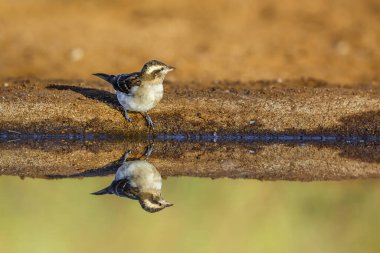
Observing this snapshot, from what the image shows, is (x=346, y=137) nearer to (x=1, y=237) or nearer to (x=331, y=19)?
(x=1, y=237)

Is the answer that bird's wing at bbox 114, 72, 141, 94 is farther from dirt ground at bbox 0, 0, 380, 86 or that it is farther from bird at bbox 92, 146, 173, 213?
dirt ground at bbox 0, 0, 380, 86

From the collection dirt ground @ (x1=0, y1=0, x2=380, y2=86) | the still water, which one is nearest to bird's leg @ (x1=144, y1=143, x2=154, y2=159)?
the still water

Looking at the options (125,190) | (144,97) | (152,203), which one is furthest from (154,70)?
(152,203)

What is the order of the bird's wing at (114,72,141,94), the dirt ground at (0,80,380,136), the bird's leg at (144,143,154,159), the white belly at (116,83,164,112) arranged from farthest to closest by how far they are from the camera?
1. the dirt ground at (0,80,380,136)
2. the bird's wing at (114,72,141,94)
3. the white belly at (116,83,164,112)
4. the bird's leg at (144,143,154,159)

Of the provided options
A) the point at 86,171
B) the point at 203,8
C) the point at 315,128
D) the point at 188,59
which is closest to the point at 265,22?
the point at 203,8

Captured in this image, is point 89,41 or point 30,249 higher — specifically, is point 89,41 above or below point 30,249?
above
